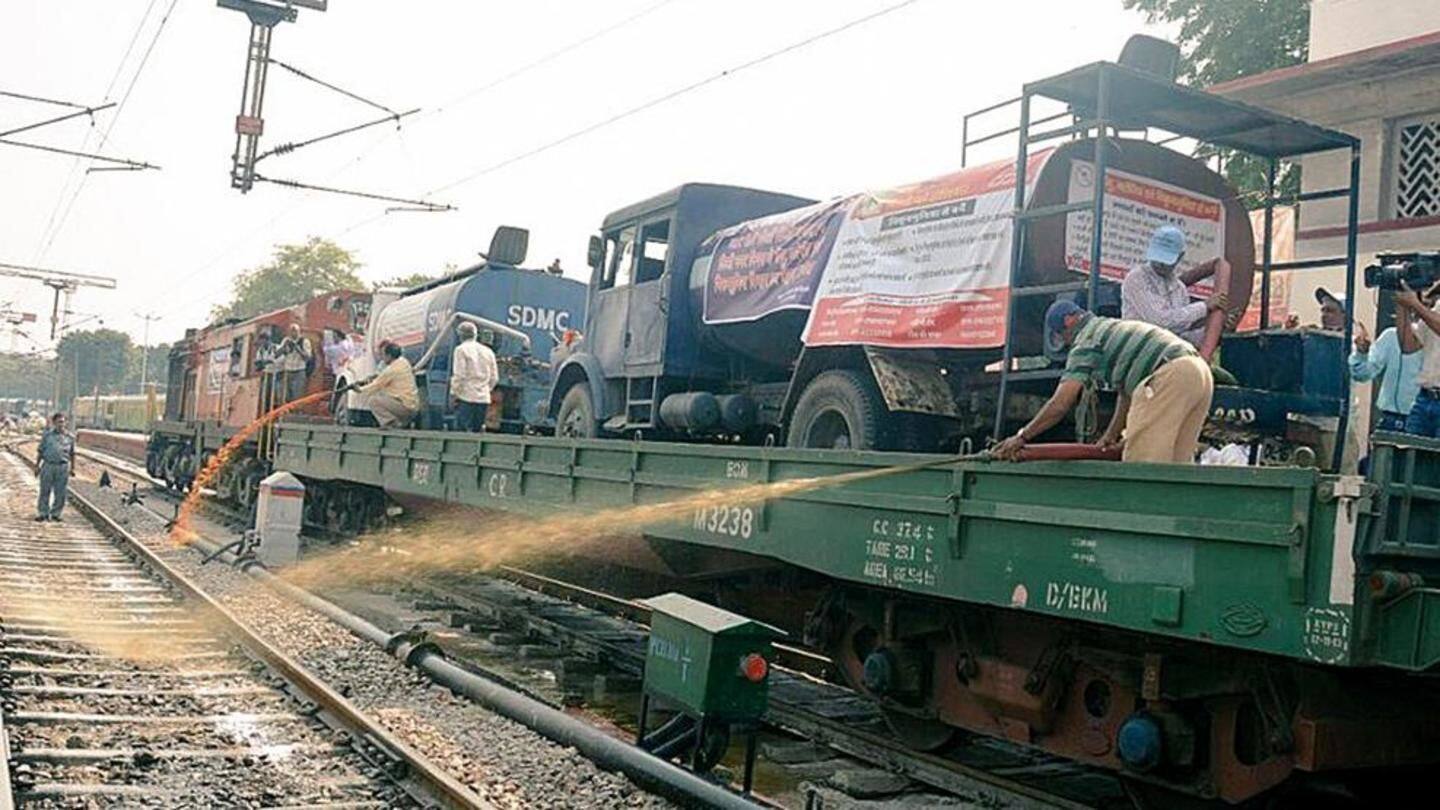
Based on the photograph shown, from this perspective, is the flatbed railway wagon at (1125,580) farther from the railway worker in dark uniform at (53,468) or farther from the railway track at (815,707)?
the railway worker in dark uniform at (53,468)

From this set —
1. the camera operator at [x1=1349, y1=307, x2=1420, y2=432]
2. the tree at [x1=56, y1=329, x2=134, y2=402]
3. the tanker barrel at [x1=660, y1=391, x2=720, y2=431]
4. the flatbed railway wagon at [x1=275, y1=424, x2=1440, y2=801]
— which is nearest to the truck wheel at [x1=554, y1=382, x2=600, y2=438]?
the tanker barrel at [x1=660, y1=391, x2=720, y2=431]

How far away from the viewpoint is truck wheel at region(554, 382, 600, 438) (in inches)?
417

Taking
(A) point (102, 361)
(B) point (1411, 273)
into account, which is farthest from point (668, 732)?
(A) point (102, 361)

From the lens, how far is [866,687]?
656cm

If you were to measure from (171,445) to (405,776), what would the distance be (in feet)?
78.6

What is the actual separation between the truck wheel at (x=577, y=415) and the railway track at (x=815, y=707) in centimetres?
167

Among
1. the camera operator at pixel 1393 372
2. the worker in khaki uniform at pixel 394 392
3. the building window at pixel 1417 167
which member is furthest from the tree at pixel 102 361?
Result: the camera operator at pixel 1393 372

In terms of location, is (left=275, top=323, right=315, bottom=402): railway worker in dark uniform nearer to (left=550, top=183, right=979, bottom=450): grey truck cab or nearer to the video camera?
(left=550, top=183, right=979, bottom=450): grey truck cab

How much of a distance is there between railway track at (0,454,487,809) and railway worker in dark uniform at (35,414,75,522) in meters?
8.35

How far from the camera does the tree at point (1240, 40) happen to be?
882 inches

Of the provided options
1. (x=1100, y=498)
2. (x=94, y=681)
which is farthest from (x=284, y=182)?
(x=1100, y=498)

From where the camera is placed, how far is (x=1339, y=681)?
15.2 feet

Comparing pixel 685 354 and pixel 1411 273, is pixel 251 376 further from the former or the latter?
pixel 1411 273

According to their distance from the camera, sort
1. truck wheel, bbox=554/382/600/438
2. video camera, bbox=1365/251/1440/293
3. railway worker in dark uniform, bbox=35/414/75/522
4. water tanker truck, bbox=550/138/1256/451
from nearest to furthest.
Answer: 1. video camera, bbox=1365/251/1440/293
2. water tanker truck, bbox=550/138/1256/451
3. truck wheel, bbox=554/382/600/438
4. railway worker in dark uniform, bbox=35/414/75/522
